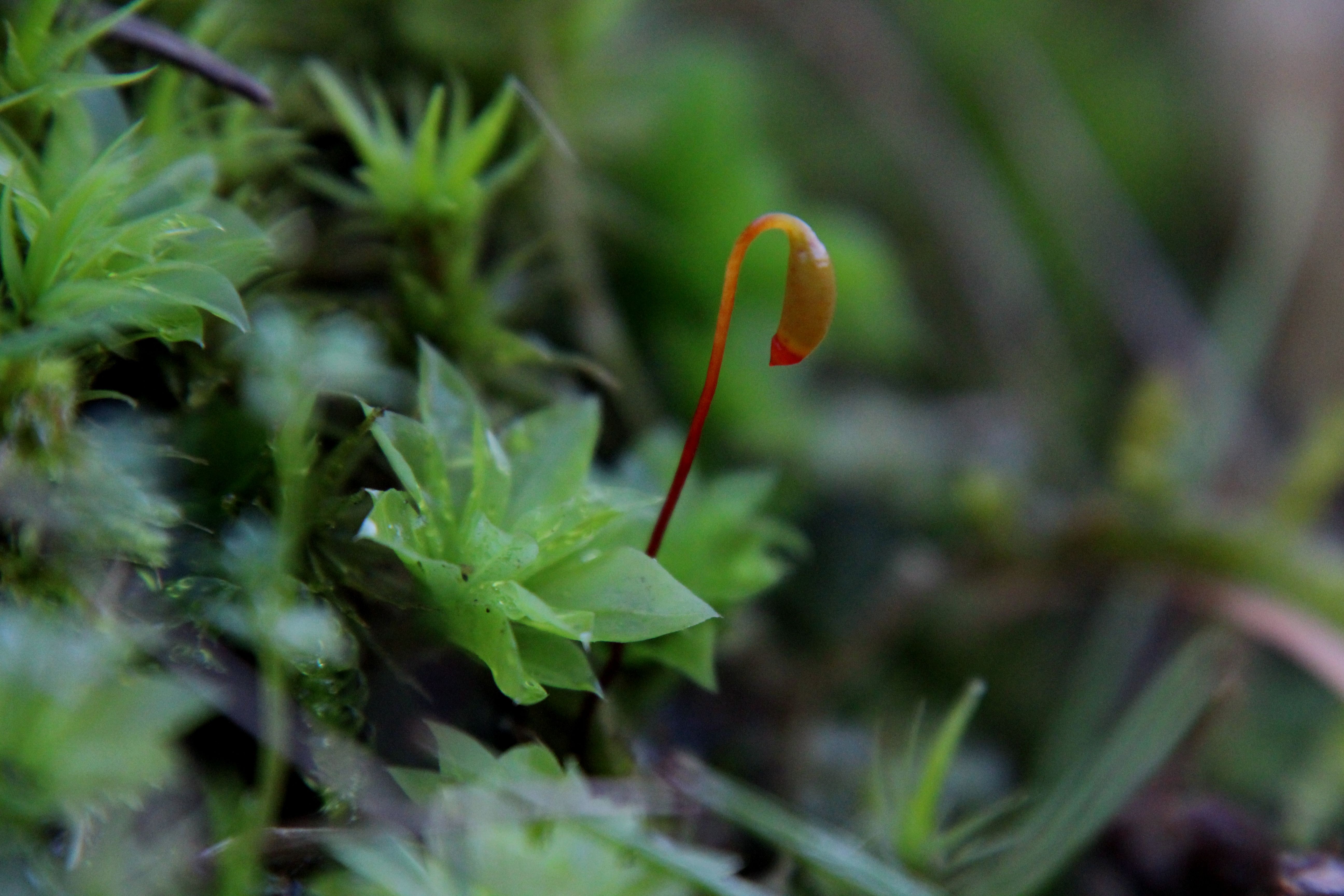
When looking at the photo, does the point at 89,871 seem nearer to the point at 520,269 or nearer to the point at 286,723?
the point at 286,723

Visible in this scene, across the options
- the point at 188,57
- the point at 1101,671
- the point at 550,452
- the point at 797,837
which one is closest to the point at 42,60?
the point at 188,57

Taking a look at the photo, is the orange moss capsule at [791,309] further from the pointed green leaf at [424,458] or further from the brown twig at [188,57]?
the brown twig at [188,57]

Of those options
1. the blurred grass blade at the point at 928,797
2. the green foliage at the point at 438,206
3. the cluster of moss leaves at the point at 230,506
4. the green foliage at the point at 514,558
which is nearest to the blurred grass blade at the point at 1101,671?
the blurred grass blade at the point at 928,797

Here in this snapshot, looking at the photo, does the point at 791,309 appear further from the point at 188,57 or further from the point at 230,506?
the point at 188,57

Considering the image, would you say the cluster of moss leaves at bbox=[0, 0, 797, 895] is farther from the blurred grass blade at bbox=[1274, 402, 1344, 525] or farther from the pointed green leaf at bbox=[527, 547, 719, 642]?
the blurred grass blade at bbox=[1274, 402, 1344, 525]

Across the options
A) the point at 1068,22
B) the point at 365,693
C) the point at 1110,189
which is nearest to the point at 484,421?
the point at 365,693

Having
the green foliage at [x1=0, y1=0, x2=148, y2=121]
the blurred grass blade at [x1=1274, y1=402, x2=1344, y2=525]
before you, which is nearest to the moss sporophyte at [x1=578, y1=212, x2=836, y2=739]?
the green foliage at [x1=0, y1=0, x2=148, y2=121]

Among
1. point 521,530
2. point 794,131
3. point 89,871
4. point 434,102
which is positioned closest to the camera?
point 89,871
